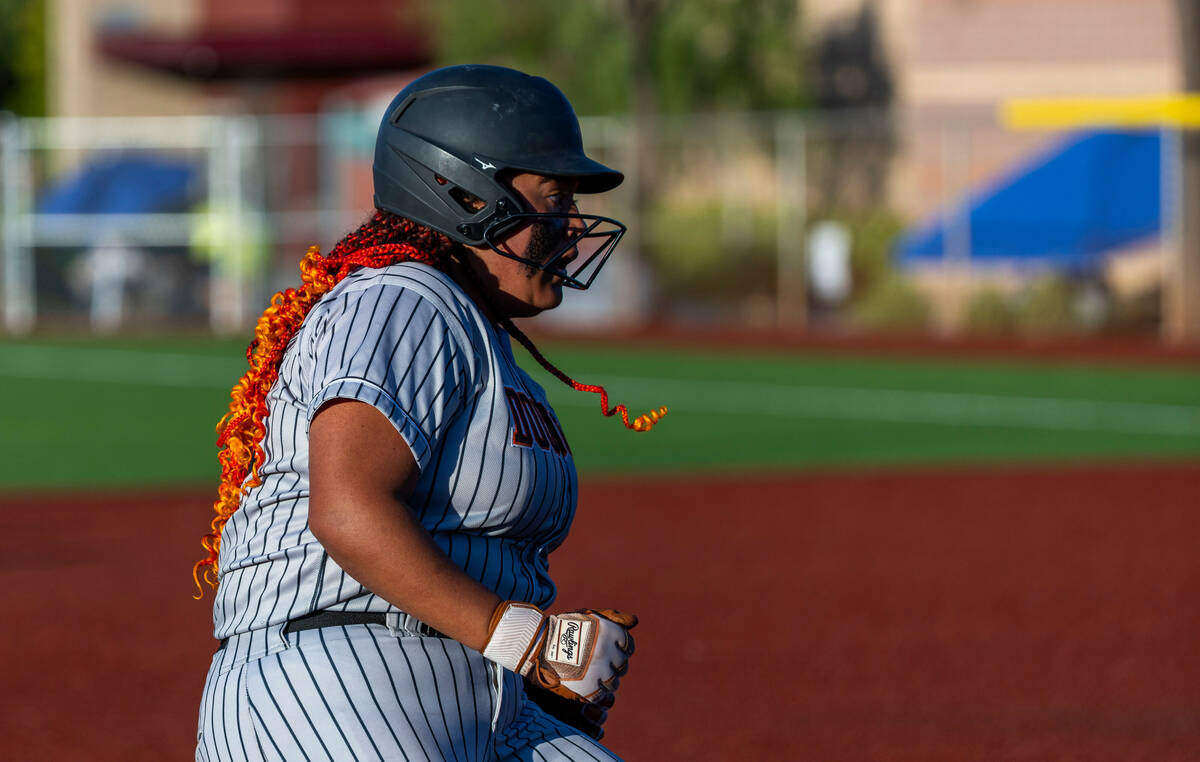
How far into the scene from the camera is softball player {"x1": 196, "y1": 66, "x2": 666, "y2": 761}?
9.11 feet

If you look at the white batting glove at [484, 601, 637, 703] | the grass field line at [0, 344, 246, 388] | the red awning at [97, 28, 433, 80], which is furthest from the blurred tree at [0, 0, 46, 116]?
the white batting glove at [484, 601, 637, 703]

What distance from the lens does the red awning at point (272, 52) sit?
4244 cm

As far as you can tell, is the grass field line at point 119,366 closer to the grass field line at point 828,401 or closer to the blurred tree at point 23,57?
the grass field line at point 828,401

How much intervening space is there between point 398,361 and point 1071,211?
2708cm

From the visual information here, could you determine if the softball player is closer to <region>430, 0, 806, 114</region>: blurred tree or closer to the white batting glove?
the white batting glove

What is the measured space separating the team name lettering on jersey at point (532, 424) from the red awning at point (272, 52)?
40.5 meters

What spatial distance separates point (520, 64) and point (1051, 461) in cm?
2317

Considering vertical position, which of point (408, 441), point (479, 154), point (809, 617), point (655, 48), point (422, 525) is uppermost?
point (655, 48)

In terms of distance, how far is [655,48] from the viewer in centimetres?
3478

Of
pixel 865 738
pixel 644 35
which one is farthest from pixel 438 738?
pixel 644 35

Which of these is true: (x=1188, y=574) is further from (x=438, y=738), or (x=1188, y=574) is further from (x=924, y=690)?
(x=438, y=738)

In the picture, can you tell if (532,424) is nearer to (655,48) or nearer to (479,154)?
(479,154)

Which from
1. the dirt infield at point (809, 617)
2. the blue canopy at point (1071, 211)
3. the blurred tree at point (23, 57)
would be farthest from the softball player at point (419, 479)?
the blurred tree at point (23, 57)

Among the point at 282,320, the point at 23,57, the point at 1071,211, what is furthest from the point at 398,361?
the point at 23,57
